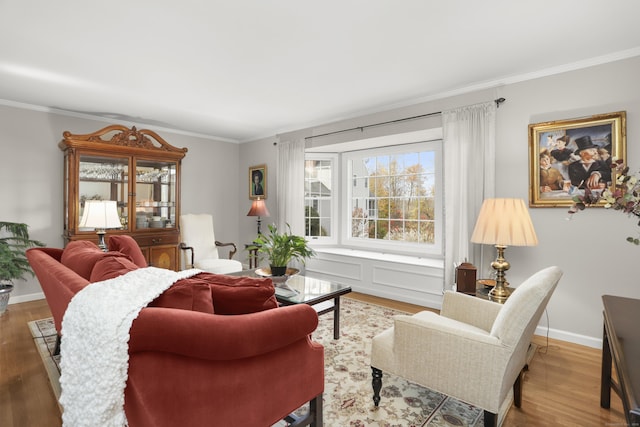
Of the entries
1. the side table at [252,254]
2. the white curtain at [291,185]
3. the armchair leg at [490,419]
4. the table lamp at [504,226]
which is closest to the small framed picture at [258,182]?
the white curtain at [291,185]

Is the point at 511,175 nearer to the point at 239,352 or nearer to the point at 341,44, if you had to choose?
the point at 341,44

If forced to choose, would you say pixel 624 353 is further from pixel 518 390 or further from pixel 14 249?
pixel 14 249

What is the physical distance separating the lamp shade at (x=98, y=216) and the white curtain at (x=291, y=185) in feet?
7.49

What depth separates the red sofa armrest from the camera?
3.26 feet

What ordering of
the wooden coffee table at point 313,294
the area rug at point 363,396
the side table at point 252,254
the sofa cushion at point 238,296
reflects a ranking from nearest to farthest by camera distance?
the sofa cushion at point 238,296, the area rug at point 363,396, the wooden coffee table at point 313,294, the side table at point 252,254

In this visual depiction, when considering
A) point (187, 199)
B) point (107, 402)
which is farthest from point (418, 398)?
point (187, 199)

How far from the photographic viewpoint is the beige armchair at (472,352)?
4.89 feet

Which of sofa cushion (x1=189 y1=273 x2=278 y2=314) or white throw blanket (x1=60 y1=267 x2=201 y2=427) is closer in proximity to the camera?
white throw blanket (x1=60 y1=267 x2=201 y2=427)

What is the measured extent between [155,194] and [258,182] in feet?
5.30

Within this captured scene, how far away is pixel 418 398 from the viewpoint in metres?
→ 2.01

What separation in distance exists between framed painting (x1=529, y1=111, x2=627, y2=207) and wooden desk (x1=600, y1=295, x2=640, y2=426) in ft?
4.05

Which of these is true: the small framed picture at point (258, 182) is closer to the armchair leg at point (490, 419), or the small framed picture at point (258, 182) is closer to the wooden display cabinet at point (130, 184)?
the wooden display cabinet at point (130, 184)

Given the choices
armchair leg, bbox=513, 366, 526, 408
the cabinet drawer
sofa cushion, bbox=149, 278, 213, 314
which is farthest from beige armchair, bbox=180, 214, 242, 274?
armchair leg, bbox=513, 366, 526, 408

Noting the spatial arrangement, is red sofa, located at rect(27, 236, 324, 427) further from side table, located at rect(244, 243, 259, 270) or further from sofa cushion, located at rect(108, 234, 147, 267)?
side table, located at rect(244, 243, 259, 270)
